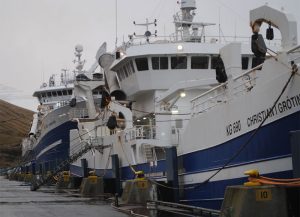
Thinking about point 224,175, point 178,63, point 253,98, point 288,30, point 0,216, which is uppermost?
point 178,63

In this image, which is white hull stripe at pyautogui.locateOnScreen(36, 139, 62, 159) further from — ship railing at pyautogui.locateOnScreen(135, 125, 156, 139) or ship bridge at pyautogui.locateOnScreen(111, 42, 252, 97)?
ship railing at pyautogui.locateOnScreen(135, 125, 156, 139)

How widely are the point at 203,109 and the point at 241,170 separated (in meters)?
3.81

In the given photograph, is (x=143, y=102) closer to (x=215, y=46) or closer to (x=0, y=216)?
(x=215, y=46)

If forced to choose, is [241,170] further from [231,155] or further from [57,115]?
[57,115]

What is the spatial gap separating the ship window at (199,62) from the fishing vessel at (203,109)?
1.5 inches

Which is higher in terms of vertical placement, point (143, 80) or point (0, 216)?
point (143, 80)

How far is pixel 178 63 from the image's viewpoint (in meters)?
20.0

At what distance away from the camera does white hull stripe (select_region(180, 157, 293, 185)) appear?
9.60m

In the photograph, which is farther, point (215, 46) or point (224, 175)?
point (215, 46)

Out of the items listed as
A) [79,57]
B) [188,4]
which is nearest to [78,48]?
[79,57]

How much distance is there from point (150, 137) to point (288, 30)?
9.28 meters

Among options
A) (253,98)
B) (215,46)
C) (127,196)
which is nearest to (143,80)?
(215,46)

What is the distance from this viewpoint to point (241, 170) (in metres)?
11.1

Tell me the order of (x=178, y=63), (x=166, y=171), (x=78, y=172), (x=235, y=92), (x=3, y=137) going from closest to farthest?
(x=235, y=92)
(x=166, y=171)
(x=178, y=63)
(x=78, y=172)
(x=3, y=137)
